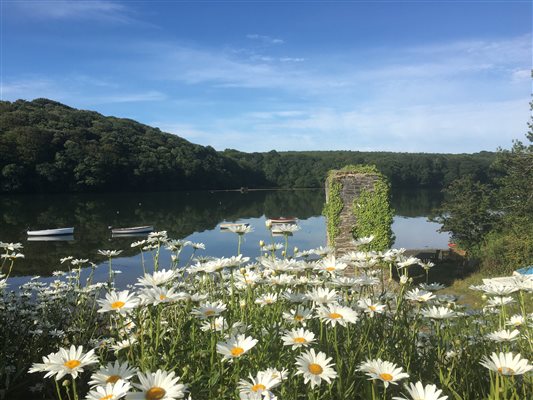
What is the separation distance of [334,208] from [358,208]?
2.00 feet

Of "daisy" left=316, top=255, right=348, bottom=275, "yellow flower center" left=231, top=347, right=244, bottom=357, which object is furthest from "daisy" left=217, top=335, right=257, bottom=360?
"daisy" left=316, top=255, right=348, bottom=275

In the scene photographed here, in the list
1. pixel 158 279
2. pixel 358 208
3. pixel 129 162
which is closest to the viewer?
pixel 158 279

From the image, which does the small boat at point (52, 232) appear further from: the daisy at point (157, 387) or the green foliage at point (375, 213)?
the daisy at point (157, 387)

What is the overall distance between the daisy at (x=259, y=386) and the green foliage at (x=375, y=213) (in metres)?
10.1

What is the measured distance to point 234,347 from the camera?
4.99ft

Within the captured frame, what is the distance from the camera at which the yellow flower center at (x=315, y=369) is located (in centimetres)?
139

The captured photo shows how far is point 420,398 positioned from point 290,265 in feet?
3.72

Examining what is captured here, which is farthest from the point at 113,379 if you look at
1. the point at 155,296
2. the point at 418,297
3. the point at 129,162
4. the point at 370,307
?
the point at 129,162

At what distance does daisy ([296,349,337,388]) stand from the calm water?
14103 mm

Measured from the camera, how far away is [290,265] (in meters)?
2.39

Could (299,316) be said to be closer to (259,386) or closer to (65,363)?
(259,386)

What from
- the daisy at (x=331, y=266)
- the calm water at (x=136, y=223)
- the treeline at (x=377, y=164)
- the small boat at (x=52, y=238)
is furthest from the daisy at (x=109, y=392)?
the treeline at (x=377, y=164)

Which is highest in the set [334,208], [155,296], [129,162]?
[129,162]

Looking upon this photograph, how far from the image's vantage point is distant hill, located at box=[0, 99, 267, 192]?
170ft
